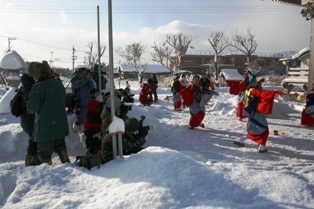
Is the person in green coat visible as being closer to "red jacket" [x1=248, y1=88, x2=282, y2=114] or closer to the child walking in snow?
"red jacket" [x1=248, y1=88, x2=282, y2=114]

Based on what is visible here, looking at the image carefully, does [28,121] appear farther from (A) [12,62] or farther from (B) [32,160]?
(A) [12,62]

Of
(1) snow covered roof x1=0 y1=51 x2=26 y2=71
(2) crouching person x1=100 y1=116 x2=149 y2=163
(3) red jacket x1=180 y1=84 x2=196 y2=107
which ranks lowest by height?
(2) crouching person x1=100 y1=116 x2=149 y2=163

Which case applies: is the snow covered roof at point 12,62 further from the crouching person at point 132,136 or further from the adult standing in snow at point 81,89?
the crouching person at point 132,136

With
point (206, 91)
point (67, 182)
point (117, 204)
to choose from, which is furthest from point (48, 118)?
point (206, 91)

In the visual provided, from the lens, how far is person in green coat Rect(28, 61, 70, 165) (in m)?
3.24

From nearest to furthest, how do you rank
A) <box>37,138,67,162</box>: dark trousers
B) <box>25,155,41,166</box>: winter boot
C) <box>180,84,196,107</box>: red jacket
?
<box>37,138,67,162</box>: dark trousers, <box>25,155,41,166</box>: winter boot, <box>180,84,196,107</box>: red jacket

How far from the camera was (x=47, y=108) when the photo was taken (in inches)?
130

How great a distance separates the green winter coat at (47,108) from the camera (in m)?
3.23

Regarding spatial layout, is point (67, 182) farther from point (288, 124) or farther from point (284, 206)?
point (288, 124)

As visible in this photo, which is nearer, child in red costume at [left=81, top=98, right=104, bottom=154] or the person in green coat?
the person in green coat

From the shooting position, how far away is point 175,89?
35.8 ft

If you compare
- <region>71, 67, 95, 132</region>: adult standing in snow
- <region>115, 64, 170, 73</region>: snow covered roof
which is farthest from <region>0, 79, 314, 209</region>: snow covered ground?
<region>115, 64, 170, 73</region>: snow covered roof

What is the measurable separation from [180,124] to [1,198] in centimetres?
565

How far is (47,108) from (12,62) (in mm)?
13148
